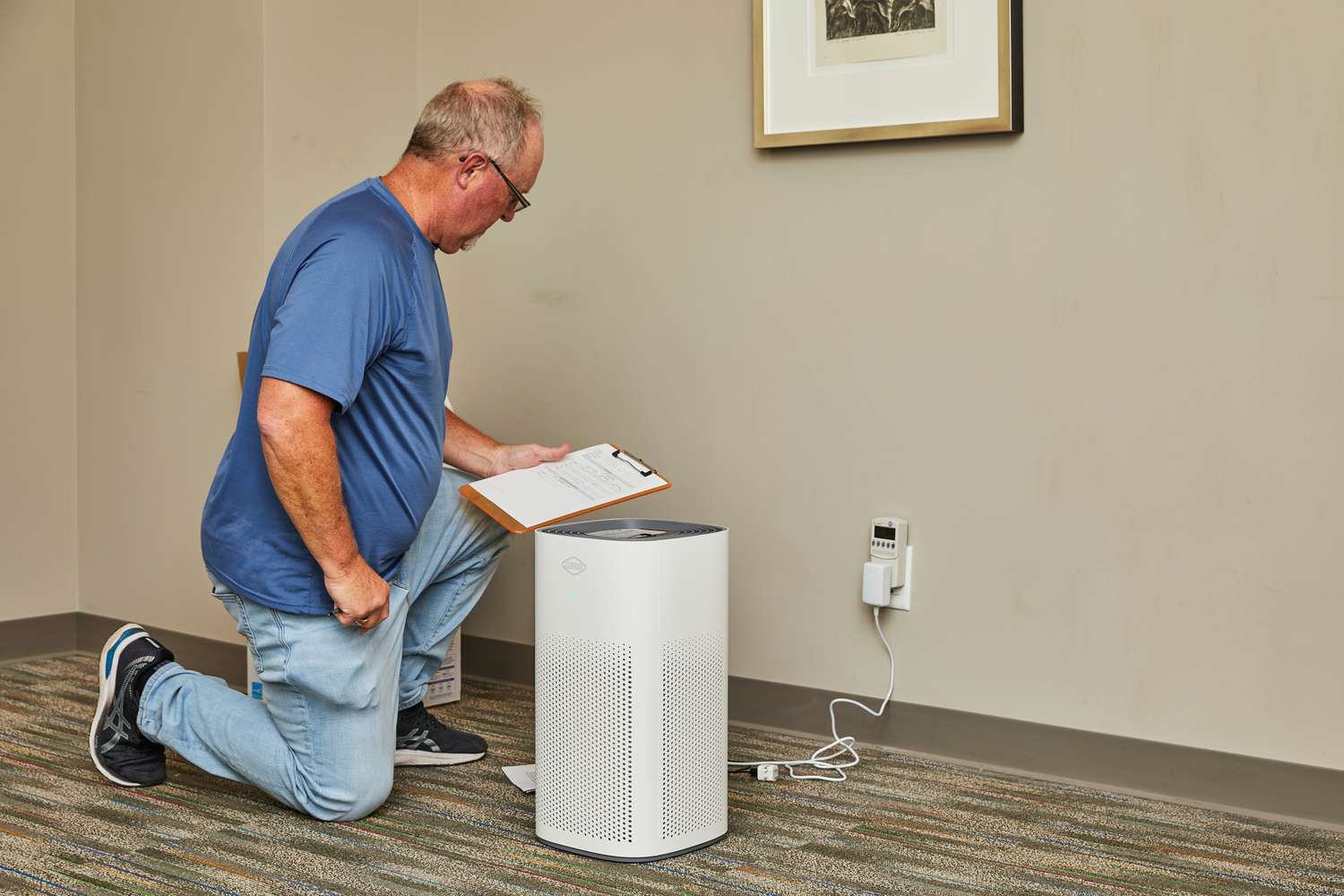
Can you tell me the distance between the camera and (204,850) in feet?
6.47

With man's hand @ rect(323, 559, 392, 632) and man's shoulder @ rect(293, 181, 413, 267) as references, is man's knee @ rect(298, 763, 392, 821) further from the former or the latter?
man's shoulder @ rect(293, 181, 413, 267)

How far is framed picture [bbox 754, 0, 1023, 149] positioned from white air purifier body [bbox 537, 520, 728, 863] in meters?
0.92

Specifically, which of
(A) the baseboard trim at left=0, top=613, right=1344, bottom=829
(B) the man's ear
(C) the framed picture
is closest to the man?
(B) the man's ear

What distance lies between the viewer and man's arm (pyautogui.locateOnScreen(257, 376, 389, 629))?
74.7 inches

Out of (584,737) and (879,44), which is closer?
(584,737)

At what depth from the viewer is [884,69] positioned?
8.18ft

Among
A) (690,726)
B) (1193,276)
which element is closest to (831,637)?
(690,726)

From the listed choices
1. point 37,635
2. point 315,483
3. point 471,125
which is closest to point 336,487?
point 315,483

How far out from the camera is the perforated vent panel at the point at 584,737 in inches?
76.4

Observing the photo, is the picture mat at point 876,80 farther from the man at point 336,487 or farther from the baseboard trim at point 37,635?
the baseboard trim at point 37,635

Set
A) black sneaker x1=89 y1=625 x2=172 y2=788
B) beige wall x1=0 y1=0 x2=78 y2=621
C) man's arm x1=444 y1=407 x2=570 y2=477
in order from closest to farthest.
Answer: black sneaker x1=89 y1=625 x2=172 y2=788 < man's arm x1=444 y1=407 x2=570 y2=477 < beige wall x1=0 y1=0 x2=78 y2=621

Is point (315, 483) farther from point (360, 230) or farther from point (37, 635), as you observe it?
point (37, 635)

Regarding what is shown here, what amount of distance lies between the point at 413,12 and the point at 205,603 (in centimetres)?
148

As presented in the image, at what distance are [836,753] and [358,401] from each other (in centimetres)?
112
